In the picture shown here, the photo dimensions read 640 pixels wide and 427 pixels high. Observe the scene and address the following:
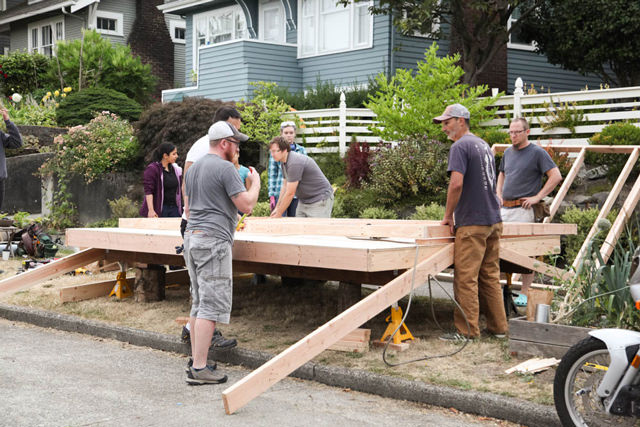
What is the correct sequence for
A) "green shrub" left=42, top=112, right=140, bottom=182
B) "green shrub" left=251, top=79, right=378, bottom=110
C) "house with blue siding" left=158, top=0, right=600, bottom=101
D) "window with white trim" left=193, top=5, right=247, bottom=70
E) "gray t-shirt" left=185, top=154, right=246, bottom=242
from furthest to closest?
"window with white trim" left=193, top=5, right=247, bottom=70, "house with blue siding" left=158, top=0, right=600, bottom=101, "green shrub" left=251, top=79, right=378, bottom=110, "green shrub" left=42, top=112, right=140, bottom=182, "gray t-shirt" left=185, top=154, right=246, bottom=242

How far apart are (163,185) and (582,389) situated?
7111 millimetres

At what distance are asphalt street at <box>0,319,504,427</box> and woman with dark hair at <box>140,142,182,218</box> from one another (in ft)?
12.1

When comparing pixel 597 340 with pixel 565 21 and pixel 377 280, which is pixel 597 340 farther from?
pixel 565 21

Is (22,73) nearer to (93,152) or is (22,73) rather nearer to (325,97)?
(93,152)

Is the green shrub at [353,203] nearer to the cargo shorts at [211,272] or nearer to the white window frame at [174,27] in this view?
the cargo shorts at [211,272]

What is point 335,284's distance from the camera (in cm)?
1070

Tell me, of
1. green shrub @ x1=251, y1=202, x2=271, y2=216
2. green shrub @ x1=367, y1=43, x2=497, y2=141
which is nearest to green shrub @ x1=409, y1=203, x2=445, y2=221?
green shrub @ x1=367, y1=43, x2=497, y2=141

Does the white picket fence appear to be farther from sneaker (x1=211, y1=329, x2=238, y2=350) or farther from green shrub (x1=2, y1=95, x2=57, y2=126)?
green shrub (x1=2, y1=95, x2=57, y2=126)

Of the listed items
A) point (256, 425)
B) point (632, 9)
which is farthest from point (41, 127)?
point (256, 425)

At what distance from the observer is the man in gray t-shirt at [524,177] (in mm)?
8781

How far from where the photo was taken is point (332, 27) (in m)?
22.4

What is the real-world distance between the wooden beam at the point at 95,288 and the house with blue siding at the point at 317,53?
11189 millimetres

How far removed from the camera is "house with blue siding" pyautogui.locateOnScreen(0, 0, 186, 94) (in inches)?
1264

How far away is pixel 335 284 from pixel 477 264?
3.86 m
